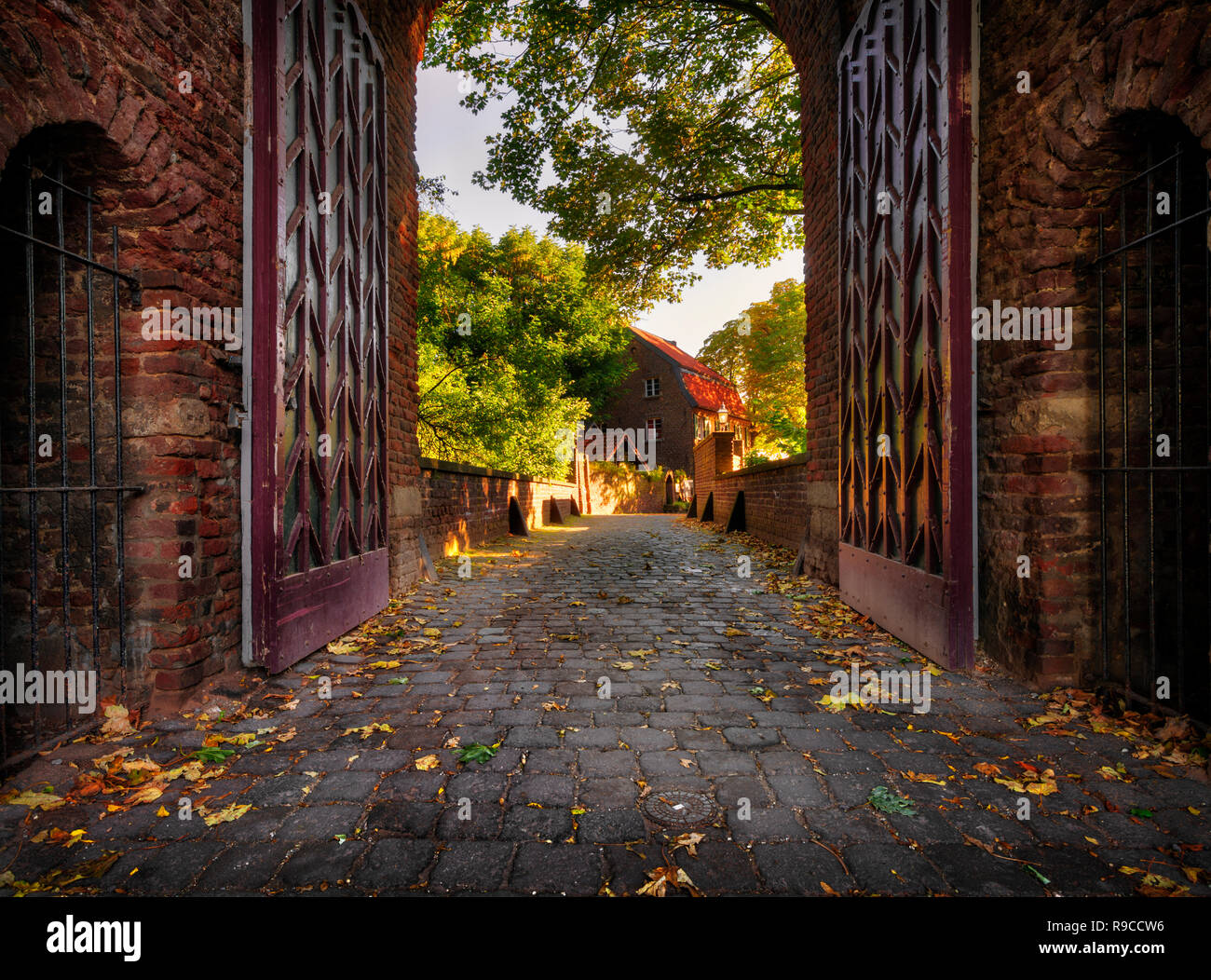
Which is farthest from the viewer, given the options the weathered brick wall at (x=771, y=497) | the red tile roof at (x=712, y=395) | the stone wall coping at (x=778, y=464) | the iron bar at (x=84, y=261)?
the red tile roof at (x=712, y=395)

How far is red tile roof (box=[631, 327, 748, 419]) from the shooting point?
114 feet

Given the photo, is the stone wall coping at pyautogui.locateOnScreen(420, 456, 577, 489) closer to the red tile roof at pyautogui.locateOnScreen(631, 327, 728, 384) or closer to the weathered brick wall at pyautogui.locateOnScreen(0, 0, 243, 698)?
the weathered brick wall at pyautogui.locateOnScreen(0, 0, 243, 698)

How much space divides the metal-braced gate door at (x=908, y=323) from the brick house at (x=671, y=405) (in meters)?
28.5

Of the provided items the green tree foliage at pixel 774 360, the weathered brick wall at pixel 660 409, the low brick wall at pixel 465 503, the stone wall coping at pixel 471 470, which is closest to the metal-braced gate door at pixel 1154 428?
the low brick wall at pixel 465 503

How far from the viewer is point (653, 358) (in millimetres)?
36188

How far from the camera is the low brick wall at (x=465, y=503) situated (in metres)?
7.68

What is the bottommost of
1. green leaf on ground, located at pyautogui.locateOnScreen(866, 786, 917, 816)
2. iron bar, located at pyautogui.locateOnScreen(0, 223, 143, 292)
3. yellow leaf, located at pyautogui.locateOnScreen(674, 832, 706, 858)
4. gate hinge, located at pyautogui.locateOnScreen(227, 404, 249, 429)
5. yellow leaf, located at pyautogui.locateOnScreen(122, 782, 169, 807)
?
green leaf on ground, located at pyautogui.locateOnScreen(866, 786, 917, 816)

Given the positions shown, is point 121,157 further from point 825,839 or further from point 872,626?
point 872,626

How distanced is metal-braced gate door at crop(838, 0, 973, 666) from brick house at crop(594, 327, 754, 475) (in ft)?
93.4

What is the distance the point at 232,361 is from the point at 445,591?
11.4ft

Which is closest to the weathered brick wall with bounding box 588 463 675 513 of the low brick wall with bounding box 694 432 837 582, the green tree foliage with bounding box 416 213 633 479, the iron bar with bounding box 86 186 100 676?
the green tree foliage with bounding box 416 213 633 479

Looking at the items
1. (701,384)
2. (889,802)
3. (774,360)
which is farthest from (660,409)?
(889,802)

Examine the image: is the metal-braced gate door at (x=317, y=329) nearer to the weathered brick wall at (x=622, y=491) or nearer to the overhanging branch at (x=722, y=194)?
the overhanging branch at (x=722, y=194)
